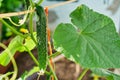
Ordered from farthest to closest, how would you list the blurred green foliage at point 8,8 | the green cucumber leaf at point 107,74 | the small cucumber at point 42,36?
the blurred green foliage at point 8,8 → the green cucumber leaf at point 107,74 → the small cucumber at point 42,36

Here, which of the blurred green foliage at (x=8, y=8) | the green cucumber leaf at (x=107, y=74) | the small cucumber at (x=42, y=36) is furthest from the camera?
the blurred green foliage at (x=8, y=8)

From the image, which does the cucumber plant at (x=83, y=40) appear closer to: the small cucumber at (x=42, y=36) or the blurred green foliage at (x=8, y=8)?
the small cucumber at (x=42, y=36)

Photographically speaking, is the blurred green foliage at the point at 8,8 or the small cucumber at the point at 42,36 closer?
the small cucumber at the point at 42,36

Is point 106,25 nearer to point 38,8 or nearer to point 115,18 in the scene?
point 38,8

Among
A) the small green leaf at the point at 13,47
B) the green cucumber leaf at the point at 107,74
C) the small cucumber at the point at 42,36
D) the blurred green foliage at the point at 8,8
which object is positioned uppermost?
A: the small cucumber at the point at 42,36

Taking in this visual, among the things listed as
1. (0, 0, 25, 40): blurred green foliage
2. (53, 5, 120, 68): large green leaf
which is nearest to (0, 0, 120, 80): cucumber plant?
(53, 5, 120, 68): large green leaf

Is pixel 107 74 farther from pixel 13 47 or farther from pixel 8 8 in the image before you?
pixel 8 8

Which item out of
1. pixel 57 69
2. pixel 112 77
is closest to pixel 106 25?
pixel 112 77

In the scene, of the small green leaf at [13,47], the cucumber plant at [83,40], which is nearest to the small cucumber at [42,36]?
the cucumber plant at [83,40]
